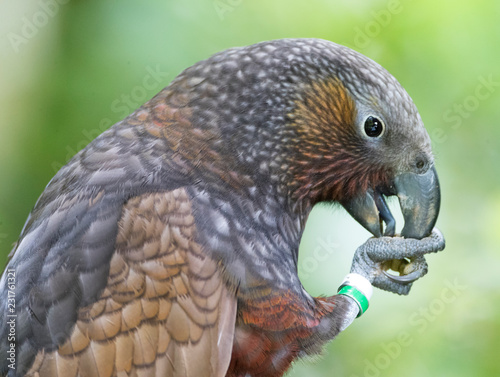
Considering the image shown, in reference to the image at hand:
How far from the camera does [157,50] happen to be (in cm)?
211

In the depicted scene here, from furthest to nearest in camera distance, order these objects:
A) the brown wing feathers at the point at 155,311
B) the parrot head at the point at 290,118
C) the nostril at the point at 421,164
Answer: the nostril at the point at 421,164 < the parrot head at the point at 290,118 < the brown wing feathers at the point at 155,311

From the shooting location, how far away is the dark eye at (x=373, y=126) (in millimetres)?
1438

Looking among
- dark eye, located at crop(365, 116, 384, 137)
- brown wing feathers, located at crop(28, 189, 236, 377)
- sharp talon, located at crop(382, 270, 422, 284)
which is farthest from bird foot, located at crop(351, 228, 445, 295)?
brown wing feathers, located at crop(28, 189, 236, 377)

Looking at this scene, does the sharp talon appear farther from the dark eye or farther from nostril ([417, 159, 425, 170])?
the dark eye

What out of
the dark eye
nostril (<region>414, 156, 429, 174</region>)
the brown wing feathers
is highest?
the dark eye

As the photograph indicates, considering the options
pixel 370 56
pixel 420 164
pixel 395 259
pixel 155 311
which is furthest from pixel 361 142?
pixel 370 56

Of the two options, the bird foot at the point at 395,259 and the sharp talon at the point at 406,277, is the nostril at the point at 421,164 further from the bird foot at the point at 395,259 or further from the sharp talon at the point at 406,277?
the sharp talon at the point at 406,277

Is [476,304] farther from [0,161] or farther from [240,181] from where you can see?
[0,161]

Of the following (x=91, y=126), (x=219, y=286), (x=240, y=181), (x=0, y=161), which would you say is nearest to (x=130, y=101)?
(x=91, y=126)

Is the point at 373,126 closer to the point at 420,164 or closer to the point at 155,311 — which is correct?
the point at 420,164

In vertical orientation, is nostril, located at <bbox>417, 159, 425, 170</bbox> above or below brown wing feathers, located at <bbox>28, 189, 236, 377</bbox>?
above

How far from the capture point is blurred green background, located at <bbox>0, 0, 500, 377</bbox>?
208 cm

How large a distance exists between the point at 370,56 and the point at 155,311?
1.41m

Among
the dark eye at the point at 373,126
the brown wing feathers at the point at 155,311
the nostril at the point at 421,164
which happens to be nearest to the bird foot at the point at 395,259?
the nostril at the point at 421,164
